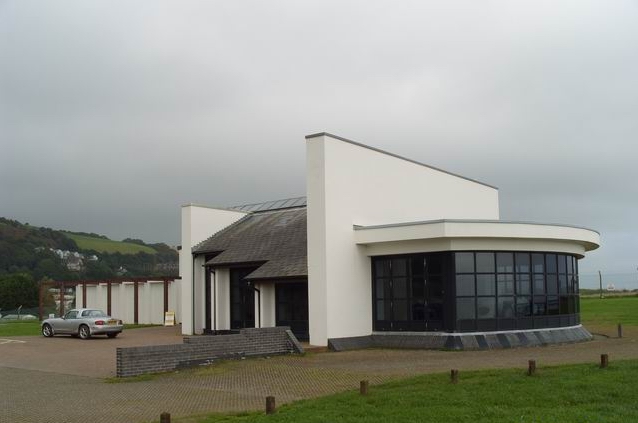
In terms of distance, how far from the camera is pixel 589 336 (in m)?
23.6

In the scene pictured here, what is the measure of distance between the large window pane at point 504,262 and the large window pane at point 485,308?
1026 millimetres

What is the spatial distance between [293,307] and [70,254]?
277ft

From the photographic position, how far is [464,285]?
2127 cm

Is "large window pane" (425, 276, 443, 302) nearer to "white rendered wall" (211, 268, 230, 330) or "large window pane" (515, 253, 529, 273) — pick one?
"large window pane" (515, 253, 529, 273)

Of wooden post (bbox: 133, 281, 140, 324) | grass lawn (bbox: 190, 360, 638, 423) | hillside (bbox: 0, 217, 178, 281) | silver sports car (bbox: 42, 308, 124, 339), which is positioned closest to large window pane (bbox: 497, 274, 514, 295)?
grass lawn (bbox: 190, 360, 638, 423)

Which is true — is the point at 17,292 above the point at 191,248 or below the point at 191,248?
below

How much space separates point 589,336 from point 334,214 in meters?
9.90

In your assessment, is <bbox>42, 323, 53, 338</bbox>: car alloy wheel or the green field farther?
the green field

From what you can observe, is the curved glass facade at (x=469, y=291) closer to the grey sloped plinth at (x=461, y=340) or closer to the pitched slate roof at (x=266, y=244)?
the grey sloped plinth at (x=461, y=340)

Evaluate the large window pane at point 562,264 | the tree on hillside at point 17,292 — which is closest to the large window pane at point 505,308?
the large window pane at point 562,264

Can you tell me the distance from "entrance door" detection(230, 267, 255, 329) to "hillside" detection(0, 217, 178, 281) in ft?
180

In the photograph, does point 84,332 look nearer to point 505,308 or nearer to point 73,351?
point 73,351

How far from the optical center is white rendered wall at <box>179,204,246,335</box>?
28.8 m

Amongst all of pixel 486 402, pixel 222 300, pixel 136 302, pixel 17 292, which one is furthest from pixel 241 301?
pixel 17 292
